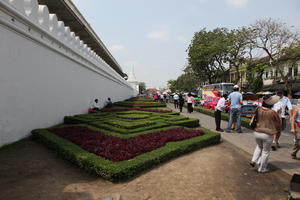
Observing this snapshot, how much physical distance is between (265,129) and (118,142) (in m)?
3.30

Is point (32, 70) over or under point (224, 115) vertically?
over

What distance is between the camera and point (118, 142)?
16.7 feet

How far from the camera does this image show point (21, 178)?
352 centimetres

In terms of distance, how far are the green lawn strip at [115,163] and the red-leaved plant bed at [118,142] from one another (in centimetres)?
19

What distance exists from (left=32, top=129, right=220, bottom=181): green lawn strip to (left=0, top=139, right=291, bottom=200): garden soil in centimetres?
13

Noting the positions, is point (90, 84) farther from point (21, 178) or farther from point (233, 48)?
point (233, 48)

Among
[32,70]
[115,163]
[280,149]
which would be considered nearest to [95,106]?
[32,70]

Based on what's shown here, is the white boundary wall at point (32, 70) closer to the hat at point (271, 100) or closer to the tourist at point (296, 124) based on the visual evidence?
the hat at point (271, 100)

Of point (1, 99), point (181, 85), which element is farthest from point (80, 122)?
point (181, 85)

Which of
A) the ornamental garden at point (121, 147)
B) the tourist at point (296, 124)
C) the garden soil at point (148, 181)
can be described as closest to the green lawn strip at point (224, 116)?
the ornamental garden at point (121, 147)

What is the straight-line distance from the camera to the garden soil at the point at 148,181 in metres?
3.11

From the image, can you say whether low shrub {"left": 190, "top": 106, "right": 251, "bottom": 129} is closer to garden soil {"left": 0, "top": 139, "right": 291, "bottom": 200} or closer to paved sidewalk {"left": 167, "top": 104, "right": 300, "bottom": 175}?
paved sidewalk {"left": 167, "top": 104, "right": 300, "bottom": 175}

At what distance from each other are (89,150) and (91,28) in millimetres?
15752

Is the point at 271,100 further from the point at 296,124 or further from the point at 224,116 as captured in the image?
the point at 224,116
